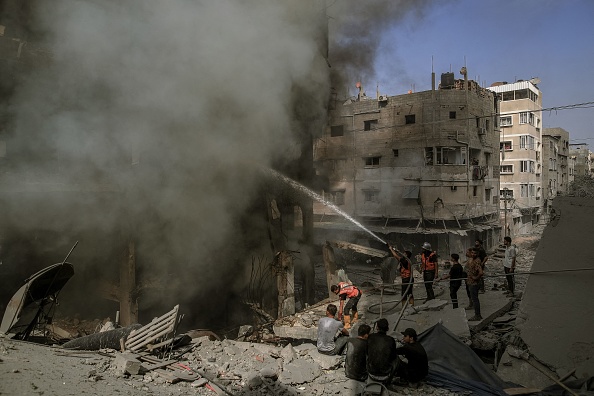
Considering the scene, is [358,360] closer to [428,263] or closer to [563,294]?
[563,294]

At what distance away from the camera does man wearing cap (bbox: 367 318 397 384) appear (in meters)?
4.53

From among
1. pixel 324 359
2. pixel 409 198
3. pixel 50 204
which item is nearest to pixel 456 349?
pixel 324 359

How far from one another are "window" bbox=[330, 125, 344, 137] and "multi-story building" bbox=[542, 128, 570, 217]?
19.3 meters

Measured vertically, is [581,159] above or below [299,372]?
above

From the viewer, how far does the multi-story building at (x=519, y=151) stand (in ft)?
104

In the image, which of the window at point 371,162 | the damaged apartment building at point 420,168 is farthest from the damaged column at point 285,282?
the window at point 371,162

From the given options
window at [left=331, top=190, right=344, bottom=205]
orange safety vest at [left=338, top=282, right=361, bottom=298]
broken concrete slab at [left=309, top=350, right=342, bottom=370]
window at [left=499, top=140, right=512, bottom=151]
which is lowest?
broken concrete slab at [left=309, top=350, right=342, bottom=370]

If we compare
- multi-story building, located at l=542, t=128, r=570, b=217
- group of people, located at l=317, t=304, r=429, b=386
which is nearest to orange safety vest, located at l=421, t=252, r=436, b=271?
group of people, located at l=317, t=304, r=429, b=386

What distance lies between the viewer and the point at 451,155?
24344 mm

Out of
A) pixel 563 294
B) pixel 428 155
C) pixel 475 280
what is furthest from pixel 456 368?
pixel 428 155

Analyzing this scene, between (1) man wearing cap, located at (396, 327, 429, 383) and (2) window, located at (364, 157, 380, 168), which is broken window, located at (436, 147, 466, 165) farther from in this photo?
(1) man wearing cap, located at (396, 327, 429, 383)

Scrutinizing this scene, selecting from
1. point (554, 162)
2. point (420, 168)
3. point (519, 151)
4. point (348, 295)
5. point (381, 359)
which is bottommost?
point (381, 359)

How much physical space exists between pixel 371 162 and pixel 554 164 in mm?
22677

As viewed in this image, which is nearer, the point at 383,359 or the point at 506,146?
the point at 383,359
